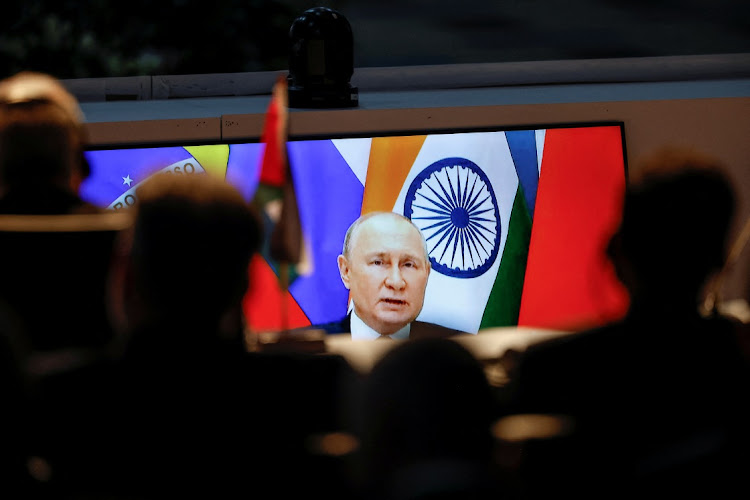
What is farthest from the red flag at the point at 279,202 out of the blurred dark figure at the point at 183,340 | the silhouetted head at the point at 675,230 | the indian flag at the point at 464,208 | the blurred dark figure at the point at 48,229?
the indian flag at the point at 464,208

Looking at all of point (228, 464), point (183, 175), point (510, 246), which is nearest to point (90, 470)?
point (228, 464)

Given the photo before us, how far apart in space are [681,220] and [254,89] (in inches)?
99.6

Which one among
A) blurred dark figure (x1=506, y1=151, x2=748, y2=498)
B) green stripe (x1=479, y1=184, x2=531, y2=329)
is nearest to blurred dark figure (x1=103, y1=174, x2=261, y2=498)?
blurred dark figure (x1=506, y1=151, x2=748, y2=498)

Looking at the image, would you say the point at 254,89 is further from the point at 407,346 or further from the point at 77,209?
the point at 407,346

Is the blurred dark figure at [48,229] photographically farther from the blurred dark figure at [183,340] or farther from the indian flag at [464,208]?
the indian flag at [464,208]

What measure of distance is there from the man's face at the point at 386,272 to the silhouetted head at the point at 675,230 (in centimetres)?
149

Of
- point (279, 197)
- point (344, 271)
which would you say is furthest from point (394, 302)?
point (279, 197)


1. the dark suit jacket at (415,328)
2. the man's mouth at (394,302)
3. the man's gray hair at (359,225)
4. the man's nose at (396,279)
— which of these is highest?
the man's gray hair at (359,225)

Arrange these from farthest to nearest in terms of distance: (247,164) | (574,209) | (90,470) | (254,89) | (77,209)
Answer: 1. (254,89)
2. (574,209)
3. (247,164)
4. (77,209)
5. (90,470)

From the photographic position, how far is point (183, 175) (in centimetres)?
127

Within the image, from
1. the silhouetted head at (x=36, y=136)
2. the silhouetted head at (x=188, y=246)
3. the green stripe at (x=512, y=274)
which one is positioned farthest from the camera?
the green stripe at (x=512, y=274)

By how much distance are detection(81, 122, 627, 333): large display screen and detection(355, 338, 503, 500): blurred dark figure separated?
58.5 inches

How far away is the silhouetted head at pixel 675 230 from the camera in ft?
4.40

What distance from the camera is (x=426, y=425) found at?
1.29 m
